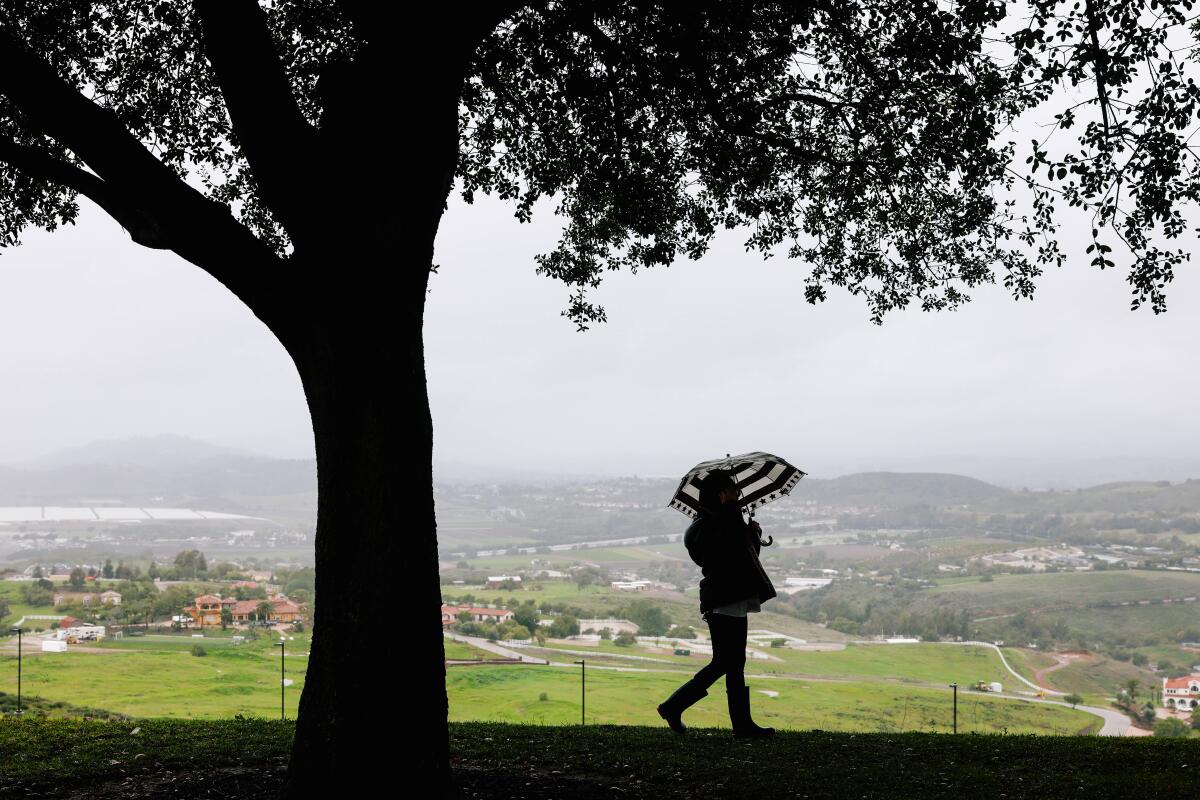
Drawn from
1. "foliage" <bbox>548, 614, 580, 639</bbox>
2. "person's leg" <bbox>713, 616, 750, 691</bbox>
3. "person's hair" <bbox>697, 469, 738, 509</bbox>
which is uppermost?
"person's hair" <bbox>697, 469, 738, 509</bbox>

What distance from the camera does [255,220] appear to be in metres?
10.6

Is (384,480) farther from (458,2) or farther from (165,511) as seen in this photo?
(165,511)

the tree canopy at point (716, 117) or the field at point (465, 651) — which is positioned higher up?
the tree canopy at point (716, 117)

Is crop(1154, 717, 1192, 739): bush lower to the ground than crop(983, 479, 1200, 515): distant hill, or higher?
lower

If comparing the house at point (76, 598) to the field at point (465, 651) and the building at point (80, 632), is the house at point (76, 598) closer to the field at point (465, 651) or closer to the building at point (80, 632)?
the building at point (80, 632)

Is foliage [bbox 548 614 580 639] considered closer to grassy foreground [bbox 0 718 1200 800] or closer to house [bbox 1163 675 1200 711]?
house [bbox 1163 675 1200 711]

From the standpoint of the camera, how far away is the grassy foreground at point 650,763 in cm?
545

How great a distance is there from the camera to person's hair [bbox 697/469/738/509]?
723 centimetres

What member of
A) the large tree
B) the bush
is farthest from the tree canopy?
the bush

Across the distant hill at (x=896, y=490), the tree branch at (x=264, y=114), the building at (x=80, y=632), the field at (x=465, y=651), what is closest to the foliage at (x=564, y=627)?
the field at (x=465, y=651)

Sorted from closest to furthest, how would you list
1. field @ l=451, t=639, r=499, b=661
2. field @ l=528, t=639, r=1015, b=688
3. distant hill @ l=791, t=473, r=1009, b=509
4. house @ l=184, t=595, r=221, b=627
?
1. field @ l=451, t=639, r=499, b=661
2. house @ l=184, t=595, r=221, b=627
3. field @ l=528, t=639, r=1015, b=688
4. distant hill @ l=791, t=473, r=1009, b=509

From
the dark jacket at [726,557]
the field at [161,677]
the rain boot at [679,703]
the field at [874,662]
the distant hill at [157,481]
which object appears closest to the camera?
the dark jacket at [726,557]

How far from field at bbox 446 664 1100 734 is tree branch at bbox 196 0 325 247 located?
23.3 m

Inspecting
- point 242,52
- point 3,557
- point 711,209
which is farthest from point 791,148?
point 3,557
